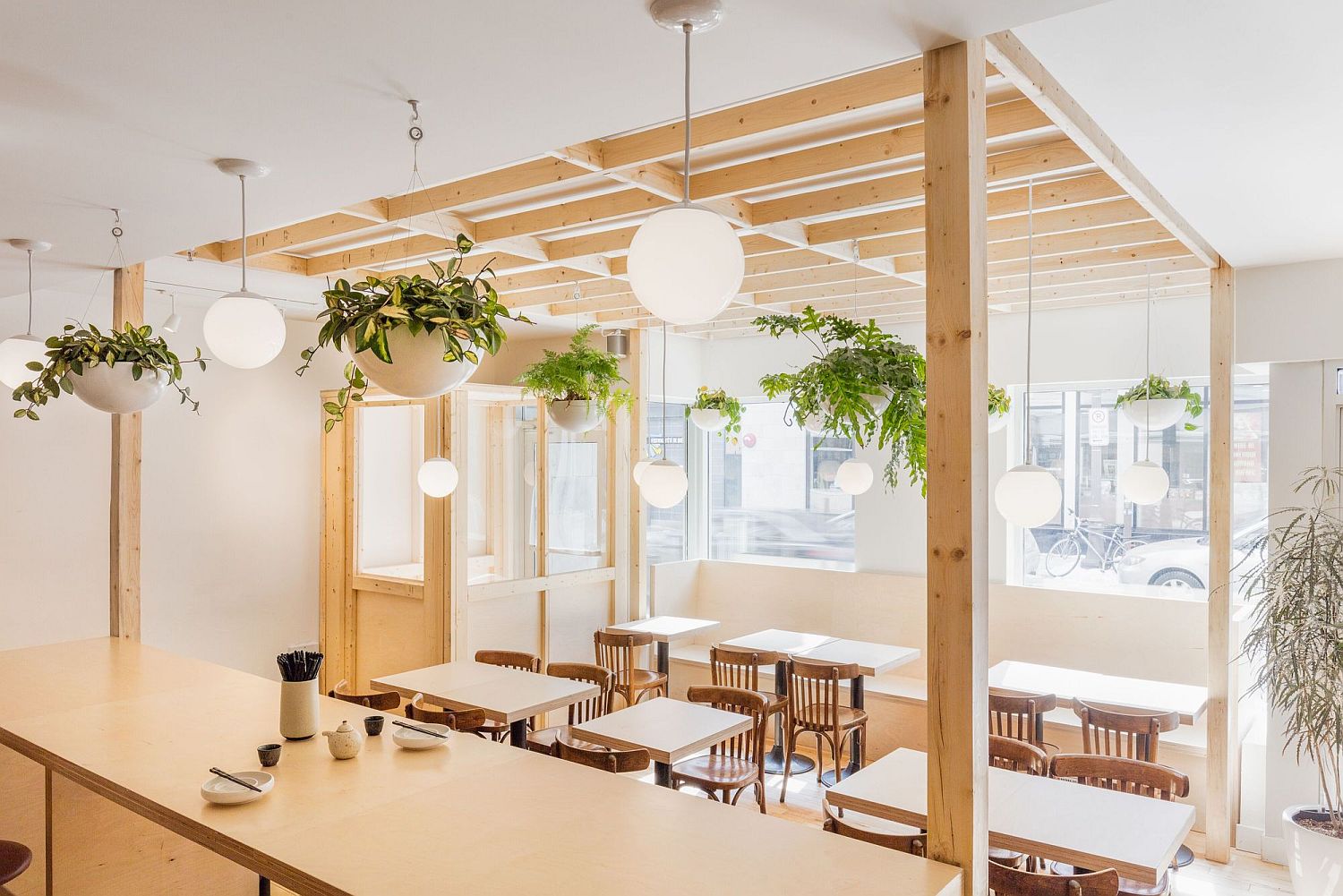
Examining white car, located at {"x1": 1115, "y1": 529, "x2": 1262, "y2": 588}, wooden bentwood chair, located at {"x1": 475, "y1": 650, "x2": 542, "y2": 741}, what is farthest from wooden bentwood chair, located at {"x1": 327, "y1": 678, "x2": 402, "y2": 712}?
white car, located at {"x1": 1115, "y1": 529, "x2": 1262, "y2": 588}

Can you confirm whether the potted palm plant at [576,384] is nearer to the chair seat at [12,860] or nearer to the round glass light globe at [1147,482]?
the round glass light globe at [1147,482]

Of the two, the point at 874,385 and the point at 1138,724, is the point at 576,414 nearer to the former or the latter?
the point at 874,385

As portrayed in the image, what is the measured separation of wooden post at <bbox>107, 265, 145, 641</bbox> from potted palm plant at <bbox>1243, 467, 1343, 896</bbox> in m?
4.81

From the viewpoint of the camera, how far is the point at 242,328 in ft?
7.58

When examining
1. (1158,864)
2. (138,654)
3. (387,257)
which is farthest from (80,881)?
(1158,864)

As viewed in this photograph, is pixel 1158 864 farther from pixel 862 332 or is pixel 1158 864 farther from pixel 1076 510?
pixel 1076 510

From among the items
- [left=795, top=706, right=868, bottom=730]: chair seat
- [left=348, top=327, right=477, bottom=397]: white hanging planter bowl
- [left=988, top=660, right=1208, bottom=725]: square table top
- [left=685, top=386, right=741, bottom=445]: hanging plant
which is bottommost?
[left=795, top=706, right=868, bottom=730]: chair seat

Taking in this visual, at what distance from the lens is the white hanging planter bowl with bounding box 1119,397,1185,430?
485 centimetres

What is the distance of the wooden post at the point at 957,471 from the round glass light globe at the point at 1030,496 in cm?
142

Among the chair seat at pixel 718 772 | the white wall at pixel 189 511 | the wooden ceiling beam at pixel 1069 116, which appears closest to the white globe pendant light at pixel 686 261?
the wooden ceiling beam at pixel 1069 116

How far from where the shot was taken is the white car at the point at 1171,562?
18.7ft

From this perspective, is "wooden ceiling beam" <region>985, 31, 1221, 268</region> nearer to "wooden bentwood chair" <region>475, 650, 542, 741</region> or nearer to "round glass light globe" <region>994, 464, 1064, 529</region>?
"round glass light globe" <region>994, 464, 1064, 529</region>

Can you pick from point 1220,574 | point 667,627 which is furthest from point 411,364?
point 667,627

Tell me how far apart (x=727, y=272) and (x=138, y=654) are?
330 cm
